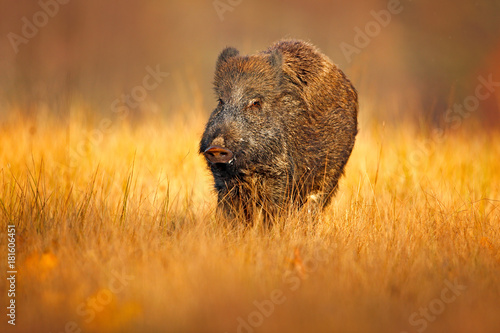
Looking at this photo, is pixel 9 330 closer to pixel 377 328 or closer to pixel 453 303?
pixel 377 328

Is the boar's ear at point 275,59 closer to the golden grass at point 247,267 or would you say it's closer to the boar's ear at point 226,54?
the boar's ear at point 226,54

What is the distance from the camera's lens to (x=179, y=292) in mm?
3584

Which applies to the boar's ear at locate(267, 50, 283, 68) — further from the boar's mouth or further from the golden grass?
the golden grass

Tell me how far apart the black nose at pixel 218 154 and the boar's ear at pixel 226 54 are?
1.34 m

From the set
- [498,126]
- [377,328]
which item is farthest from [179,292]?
[498,126]

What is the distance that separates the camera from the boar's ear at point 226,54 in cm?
600

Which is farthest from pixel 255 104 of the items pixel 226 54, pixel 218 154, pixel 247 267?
pixel 247 267

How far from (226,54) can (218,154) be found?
155 cm

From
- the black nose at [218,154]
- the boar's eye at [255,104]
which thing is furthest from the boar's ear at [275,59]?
the black nose at [218,154]

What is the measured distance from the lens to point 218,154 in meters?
4.95

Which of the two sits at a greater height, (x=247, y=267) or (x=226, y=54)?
(x=226, y=54)

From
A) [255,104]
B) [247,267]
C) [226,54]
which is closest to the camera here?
[247,267]

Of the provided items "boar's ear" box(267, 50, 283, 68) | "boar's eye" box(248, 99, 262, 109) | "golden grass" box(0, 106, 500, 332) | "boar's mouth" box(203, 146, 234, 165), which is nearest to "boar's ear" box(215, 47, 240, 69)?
"boar's ear" box(267, 50, 283, 68)

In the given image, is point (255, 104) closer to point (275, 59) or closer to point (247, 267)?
point (275, 59)
